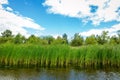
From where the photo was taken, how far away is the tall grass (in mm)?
14711

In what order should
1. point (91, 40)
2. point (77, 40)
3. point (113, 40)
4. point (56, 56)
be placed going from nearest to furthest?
point (56, 56) → point (113, 40) → point (91, 40) → point (77, 40)

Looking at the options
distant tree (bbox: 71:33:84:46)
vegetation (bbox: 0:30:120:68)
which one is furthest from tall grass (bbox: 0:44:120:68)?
distant tree (bbox: 71:33:84:46)

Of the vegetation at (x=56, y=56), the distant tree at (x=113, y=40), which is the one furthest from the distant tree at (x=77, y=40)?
the vegetation at (x=56, y=56)

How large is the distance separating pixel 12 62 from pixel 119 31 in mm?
34727

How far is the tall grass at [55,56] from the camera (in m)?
14.7

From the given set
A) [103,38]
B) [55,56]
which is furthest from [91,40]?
[55,56]

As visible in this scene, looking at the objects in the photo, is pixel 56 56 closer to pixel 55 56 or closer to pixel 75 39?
pixel 55 56

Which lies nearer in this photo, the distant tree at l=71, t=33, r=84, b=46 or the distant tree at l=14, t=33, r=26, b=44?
the distant tree at l=14, t=33, r=26, b=44

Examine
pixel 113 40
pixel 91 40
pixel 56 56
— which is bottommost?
pixel 56 56

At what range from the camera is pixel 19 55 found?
48.0 ft

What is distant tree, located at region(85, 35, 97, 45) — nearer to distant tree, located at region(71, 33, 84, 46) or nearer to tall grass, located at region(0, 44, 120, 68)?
distant tree, located at region(71, 33, 84, 46)

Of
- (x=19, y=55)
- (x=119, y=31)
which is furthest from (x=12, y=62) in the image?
(x=119, y=31)

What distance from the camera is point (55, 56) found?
14.7 metres

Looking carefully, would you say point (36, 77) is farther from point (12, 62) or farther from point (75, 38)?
point (75, 38)
